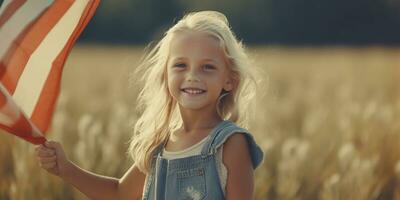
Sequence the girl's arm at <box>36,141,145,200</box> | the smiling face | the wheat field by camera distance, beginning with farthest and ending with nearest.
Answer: the wheat field, the girl's arm at <box>36,141,145,200</box>, the smiling face

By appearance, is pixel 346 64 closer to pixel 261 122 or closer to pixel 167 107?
pixel 261 122

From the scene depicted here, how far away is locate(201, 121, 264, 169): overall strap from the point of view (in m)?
3.12

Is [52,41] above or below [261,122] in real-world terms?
above

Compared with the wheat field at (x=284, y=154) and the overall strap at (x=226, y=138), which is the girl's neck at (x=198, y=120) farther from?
the wheat field at (x=284, y=154)

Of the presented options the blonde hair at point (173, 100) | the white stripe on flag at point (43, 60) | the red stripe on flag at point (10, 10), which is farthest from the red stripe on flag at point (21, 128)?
the blonde hair at point (173, 100)

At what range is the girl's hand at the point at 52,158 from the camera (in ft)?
10.6

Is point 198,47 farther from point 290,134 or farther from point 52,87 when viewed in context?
point 290,134

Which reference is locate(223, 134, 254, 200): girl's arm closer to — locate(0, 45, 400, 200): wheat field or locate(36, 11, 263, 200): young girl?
locate(36, 11, 263, 200): young girl

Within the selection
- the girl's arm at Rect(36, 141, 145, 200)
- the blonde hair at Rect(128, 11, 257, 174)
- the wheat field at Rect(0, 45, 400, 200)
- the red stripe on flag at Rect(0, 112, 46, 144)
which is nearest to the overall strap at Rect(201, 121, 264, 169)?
the blonde hair at Rect(128, 11, 257, 174)

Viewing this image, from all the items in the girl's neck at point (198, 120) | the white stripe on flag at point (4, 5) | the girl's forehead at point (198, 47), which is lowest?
the girl's neck at point (198, 120)

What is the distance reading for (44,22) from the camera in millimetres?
3303

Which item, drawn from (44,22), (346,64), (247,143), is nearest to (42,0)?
(44,22)

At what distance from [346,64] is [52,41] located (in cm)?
1695

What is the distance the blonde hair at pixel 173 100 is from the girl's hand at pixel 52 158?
21cm
